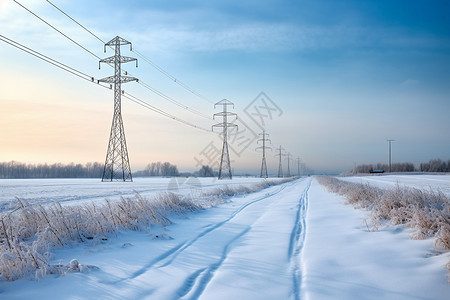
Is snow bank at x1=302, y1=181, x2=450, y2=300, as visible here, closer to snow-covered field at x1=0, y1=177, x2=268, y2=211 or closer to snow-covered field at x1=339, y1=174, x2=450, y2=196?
snow-covered field at x1=339, y1=174, x2=450, y2=196

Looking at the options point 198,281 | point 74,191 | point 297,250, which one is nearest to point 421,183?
point 74,191

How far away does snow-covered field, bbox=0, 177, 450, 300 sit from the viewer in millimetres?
3523

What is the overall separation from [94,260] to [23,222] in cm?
210

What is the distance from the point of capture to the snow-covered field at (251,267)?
3523mm

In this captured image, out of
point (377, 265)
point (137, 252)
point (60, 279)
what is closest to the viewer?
point (60, 279)

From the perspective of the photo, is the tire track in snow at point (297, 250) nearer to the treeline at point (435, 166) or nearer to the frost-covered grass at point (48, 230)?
the frost-covered grass at point (48, 230)

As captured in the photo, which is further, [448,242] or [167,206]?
[167,206]

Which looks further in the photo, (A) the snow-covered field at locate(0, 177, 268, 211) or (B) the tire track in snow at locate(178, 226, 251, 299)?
(A) the snow-covered field at locate(0, 177, 268, 211)

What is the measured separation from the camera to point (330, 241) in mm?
5977

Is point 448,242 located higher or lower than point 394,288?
higher

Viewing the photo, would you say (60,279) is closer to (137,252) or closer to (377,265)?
(137,252)

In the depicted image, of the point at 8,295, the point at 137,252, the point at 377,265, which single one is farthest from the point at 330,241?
the point at 8,295

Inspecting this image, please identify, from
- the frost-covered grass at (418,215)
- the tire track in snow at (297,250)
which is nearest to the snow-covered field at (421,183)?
the frost-covered grass at (418,215)

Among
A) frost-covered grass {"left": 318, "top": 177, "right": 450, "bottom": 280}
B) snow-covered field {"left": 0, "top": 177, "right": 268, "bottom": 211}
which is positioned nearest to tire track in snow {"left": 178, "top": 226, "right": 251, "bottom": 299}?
frost-covered grass {"left": 318, "top": 177, "right": 450, "bottom": 280}
